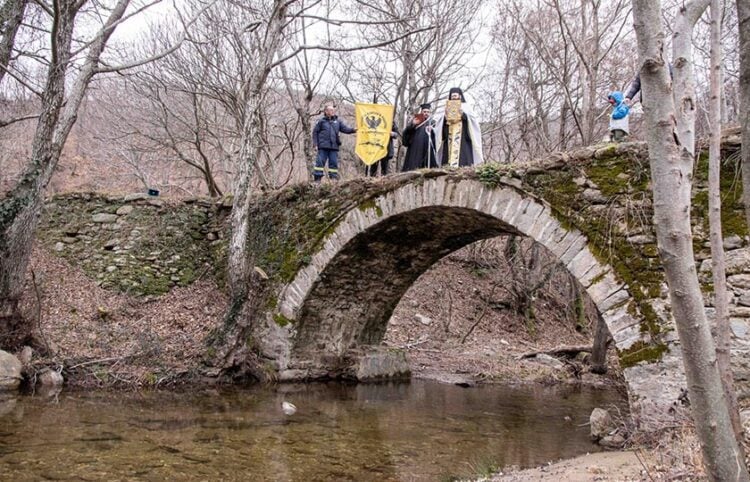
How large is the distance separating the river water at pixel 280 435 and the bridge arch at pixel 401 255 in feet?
4.11

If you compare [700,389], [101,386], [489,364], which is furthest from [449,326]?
[700,389]

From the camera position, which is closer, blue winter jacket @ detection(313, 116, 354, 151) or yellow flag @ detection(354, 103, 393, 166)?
yellow flag @ detection(354, 103, 393, 166)

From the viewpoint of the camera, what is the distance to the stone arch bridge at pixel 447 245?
5498 millimetres

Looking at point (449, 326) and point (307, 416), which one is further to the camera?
point (449, 326)

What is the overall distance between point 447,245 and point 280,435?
13.7 ft

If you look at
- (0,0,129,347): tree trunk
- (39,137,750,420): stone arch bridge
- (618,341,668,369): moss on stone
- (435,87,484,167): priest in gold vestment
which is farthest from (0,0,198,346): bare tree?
(618,341,668,369): moss on stone

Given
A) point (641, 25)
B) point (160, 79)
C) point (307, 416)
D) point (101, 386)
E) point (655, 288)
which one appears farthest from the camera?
point (160, 79)

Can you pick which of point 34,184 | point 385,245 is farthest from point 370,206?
point 34,184

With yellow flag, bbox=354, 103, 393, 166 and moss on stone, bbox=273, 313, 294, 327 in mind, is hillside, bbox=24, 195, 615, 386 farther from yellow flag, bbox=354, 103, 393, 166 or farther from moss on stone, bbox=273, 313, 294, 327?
yellow flag, bbox=354, 103, 393, 166

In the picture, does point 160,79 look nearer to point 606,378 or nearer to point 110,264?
point 110,264

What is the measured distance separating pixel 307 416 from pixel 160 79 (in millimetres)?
8469

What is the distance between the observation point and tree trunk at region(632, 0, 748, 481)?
6.67 feet

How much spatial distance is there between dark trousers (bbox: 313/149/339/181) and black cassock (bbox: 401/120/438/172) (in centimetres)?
124

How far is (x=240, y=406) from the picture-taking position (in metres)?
7.16
